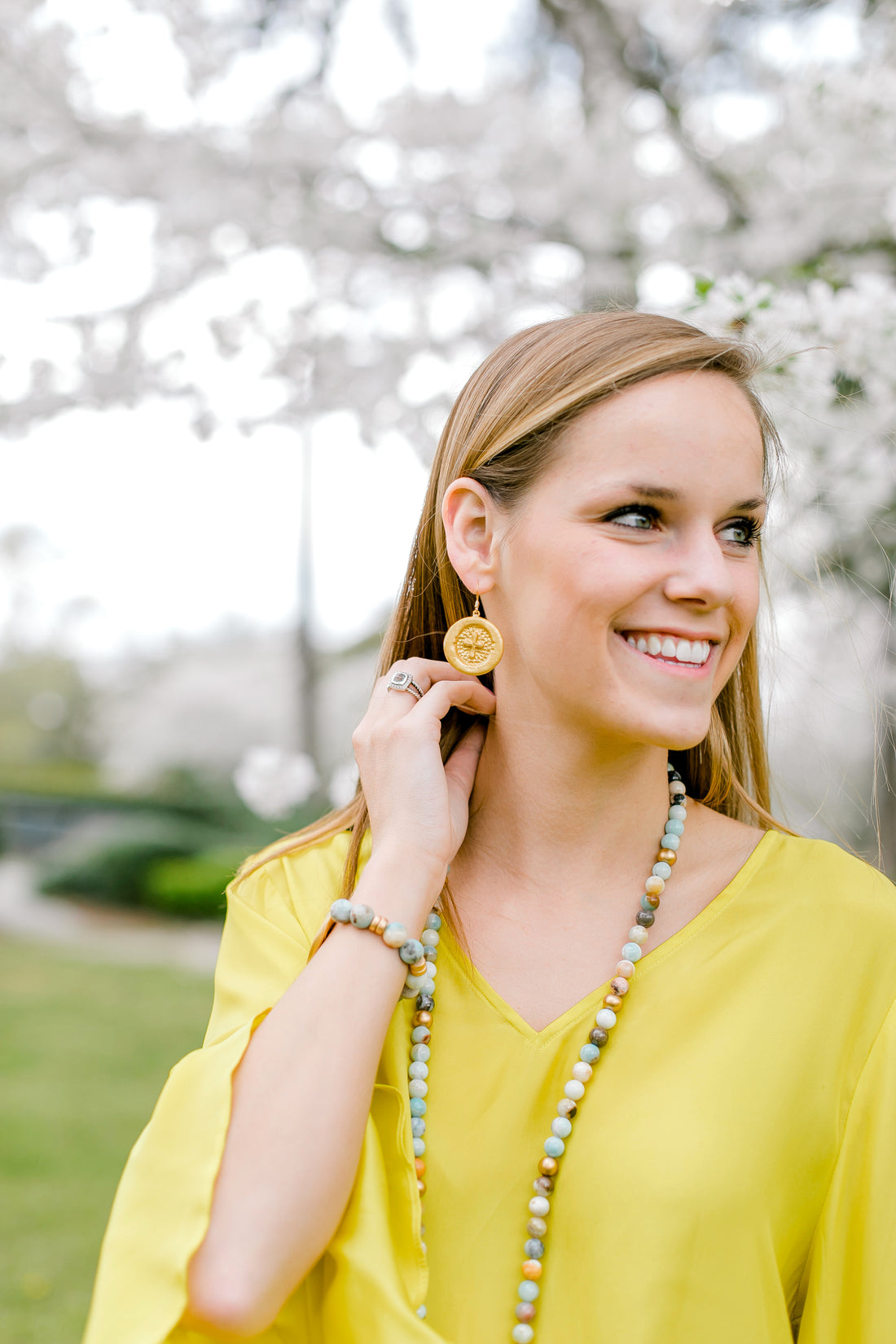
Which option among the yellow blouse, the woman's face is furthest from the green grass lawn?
the woman's face

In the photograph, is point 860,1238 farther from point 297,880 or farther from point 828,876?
point 297,880

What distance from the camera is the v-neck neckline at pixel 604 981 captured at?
1.50m

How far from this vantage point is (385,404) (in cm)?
454

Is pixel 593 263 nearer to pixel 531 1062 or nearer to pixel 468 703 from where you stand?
pixel 468 703

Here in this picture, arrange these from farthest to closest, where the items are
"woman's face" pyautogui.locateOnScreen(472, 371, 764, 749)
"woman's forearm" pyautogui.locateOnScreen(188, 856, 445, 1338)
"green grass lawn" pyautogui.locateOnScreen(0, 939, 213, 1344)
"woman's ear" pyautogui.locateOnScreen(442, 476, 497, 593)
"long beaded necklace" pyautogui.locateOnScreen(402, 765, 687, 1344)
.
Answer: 1. "green grass lawn" pyautogui.locateOnScreen(0, 939, 213, 1344)
2. "woman's ear" pyautogui.locateOnScreen(442, 476, 497, 593)
3. "woman's face" pyautogui.locateOnScreen(472, 371, 764, 749)
4. "long beaded necklace" pyautogui.locateOnScreen(402, 765, 687, 1344)
5. "woman's forearm" pyautogui.locateOnScreen(188, 856, 445, 1338)

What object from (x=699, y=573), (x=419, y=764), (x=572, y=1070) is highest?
(x=699, y=573)

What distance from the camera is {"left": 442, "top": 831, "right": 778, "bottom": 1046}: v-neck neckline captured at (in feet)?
4.91

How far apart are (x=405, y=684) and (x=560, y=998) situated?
55cm

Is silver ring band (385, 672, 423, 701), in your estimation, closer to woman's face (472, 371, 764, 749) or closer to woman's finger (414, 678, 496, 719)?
woman's finger (414, 678, 496, 719)

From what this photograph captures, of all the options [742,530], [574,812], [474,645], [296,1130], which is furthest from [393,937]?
[742,530]

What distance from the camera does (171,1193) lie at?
52.4 inches

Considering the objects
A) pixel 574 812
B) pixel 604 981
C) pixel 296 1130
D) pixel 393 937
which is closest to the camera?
pixel 296 1130

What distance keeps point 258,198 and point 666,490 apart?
3728 mm

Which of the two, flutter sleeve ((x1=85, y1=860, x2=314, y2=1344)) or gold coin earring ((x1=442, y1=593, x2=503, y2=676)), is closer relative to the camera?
flutter sleeve ((x1=85, y1=860, x2=314, y2=1344))
